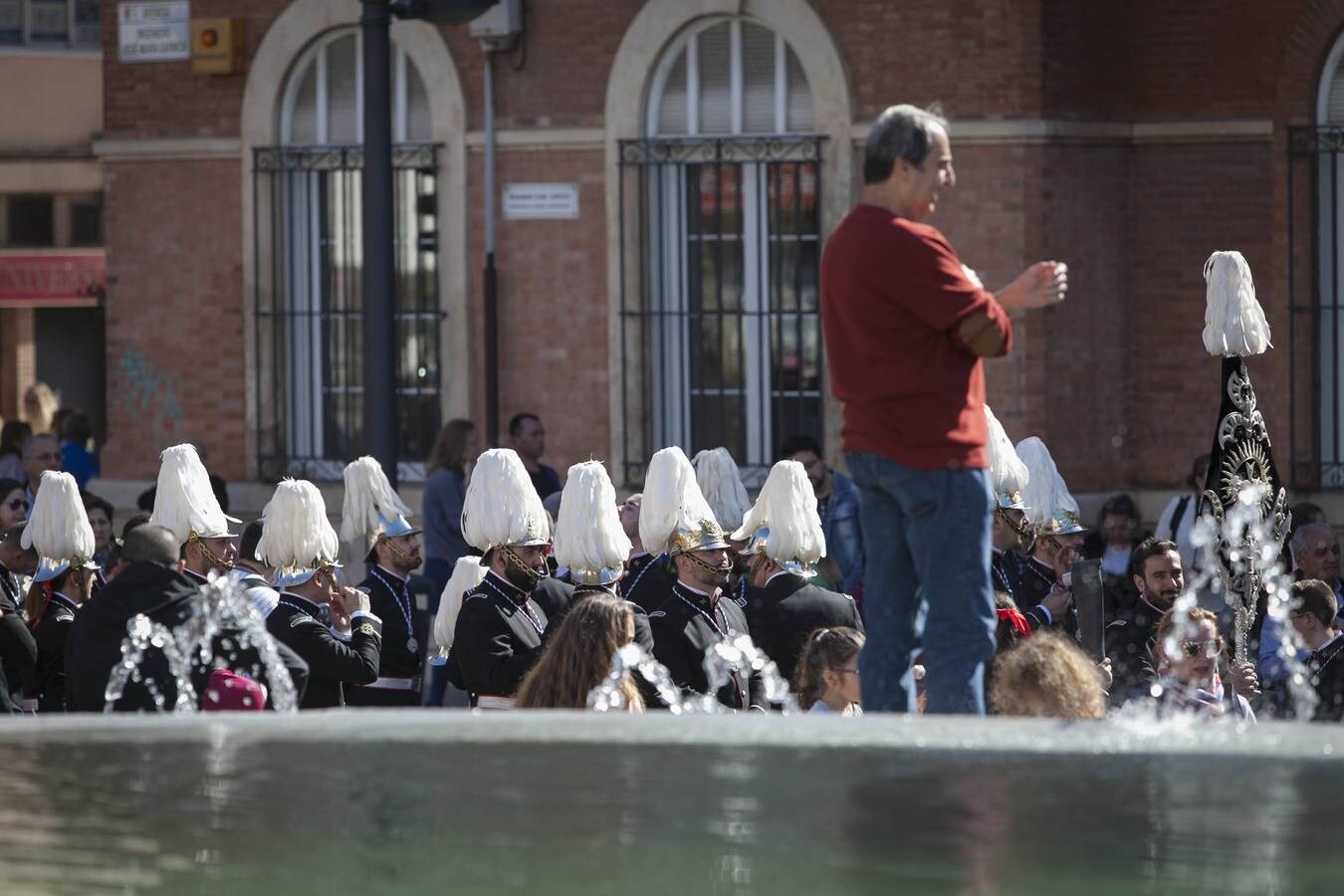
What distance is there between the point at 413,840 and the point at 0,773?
2.80 feet

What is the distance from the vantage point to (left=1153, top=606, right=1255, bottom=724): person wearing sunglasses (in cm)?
816

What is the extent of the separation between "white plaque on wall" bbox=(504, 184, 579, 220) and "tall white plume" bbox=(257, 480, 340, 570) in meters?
6.46

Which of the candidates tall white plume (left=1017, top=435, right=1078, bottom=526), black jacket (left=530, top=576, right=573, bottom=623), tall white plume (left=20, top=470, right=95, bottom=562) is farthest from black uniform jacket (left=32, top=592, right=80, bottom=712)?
tall white plume (left=1017, top=435, right=1078, bottom=526)

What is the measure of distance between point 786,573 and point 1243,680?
168 centimetres

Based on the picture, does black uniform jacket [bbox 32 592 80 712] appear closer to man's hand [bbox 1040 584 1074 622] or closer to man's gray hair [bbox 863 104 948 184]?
man's hand [bbox 1040 584 1074 622]

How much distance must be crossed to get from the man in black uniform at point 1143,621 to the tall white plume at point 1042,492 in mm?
431

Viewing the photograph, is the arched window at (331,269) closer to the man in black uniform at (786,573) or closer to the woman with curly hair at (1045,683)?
the man in black uniform at (786,573)

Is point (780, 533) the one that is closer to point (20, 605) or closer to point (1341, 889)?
point (20, 605)

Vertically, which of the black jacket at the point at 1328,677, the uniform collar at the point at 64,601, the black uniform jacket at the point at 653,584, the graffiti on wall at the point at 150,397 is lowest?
the black jacket at the point at 1328,677

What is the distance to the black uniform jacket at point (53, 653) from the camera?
360 inches

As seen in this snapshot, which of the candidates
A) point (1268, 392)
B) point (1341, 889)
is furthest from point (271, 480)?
point (1341, 889)

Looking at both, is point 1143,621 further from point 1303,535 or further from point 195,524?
point 195,524

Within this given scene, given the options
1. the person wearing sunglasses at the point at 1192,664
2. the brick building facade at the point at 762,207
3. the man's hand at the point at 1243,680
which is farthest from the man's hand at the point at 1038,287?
the brick building facade at the point at 762,207

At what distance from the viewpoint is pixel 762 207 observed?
A: 15.4 meters
